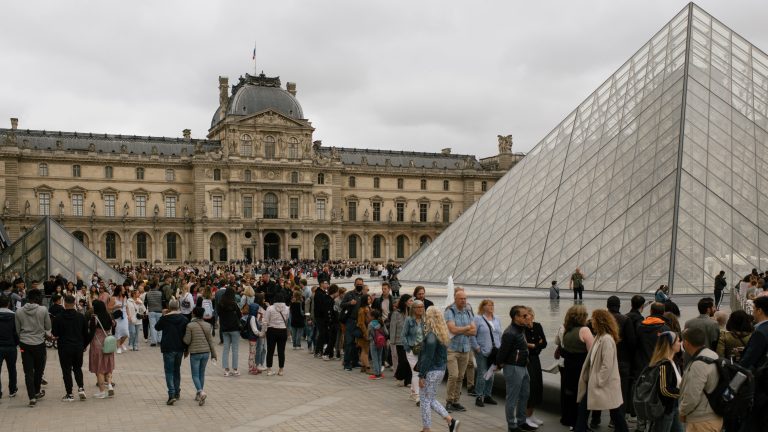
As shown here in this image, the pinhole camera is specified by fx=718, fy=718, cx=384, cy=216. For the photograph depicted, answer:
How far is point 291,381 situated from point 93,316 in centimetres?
277

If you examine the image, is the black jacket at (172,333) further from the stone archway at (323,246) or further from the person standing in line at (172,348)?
the stone archway at (323,246)

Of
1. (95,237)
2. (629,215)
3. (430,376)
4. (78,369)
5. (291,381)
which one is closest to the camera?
(430,376)

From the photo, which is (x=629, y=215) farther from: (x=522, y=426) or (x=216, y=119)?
(x=216, y=119)

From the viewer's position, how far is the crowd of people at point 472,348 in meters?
5.27

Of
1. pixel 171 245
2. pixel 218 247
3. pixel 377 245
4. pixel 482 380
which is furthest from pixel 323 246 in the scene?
→ pixel 482 380

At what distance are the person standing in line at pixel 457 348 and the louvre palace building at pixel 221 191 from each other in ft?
156

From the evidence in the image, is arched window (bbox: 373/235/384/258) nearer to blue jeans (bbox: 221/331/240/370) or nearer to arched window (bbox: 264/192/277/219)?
arched window (bbox: 264/192/277/219)

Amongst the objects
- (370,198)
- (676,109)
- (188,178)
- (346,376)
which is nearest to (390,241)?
(370,198)

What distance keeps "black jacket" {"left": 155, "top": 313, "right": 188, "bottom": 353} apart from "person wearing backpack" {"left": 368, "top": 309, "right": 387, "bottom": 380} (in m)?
2.79

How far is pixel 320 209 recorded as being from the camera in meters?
64.6

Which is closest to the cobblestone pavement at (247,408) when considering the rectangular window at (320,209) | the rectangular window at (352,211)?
the rectangular window at (320,209)

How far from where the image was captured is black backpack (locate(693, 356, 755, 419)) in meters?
4.51

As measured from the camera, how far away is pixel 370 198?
67750mm

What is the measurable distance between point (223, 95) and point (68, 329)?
2431 inches
